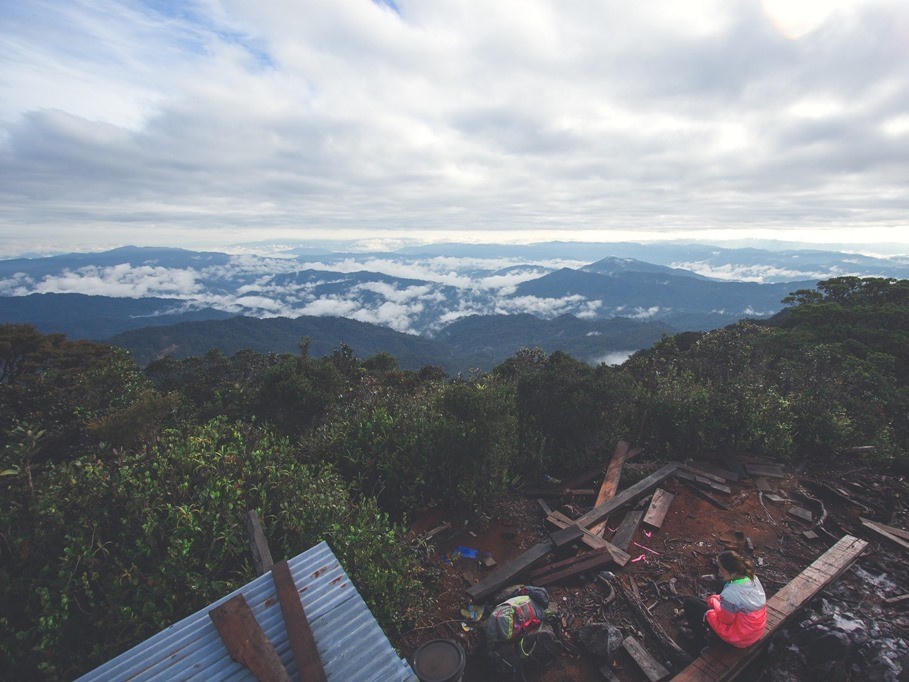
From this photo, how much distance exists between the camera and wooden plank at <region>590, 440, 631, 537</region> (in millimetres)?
7283

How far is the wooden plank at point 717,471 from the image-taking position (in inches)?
339

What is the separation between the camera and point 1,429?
11438 millimetres

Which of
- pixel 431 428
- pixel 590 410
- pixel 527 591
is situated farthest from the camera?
pixel 590 410

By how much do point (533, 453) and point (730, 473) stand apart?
411 cm

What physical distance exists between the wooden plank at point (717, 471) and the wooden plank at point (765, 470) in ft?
0.60

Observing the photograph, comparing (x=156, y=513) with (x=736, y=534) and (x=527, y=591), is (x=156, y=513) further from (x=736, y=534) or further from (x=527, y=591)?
(x=736, y=534)

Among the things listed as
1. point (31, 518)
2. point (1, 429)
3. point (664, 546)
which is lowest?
point (1, 429)

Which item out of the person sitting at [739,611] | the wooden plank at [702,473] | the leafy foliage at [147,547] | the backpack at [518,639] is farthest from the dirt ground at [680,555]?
the leafy foliage at [147,547]

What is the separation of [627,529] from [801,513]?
3.20 meters

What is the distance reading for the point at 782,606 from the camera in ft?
16.9

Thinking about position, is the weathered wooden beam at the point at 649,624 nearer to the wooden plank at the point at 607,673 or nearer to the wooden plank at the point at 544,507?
the wooden plank at the point at 607,673

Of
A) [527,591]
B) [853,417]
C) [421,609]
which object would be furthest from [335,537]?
→ [853,417]

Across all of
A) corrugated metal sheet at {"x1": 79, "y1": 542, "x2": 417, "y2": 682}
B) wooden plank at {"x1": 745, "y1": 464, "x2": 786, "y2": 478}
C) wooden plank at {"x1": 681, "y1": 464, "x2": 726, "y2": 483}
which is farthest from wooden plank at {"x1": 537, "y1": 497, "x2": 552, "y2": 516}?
corrugated metal sheet at {"x1": 79, "y1": 542, "x2": 417, "y2": 682}

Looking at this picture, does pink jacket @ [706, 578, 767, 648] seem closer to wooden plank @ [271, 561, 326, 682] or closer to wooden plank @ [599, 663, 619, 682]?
wooden plank @ [599, 663, 619, 682]
